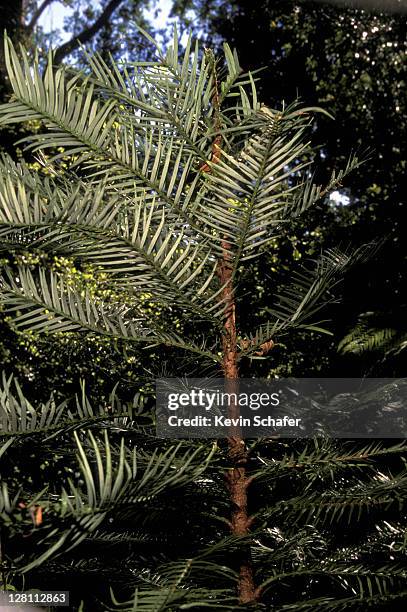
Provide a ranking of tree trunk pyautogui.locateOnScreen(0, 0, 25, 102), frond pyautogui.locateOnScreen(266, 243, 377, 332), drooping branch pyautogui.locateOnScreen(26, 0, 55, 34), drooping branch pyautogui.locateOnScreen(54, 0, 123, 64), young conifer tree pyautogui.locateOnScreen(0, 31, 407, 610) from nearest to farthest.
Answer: young conifer tree pyautogui.locateOnScreen(0, 31, 407, 610) → frond pyautogui.locateOnScreen(266, 243, 377, 332) → tree trunk pyautogui.locateOnScreen(0, 0, 25, 102) → drooping branch pyautogui.locateOnScreen(54, 0, 123, 64) → drooping branch pyautogui.locateOnScreen(26, 0, 55, 34)

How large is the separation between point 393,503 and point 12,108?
0.74 meters

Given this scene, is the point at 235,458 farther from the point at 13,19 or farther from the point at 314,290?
the point at 13,19

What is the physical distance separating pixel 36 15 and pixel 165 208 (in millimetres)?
4972

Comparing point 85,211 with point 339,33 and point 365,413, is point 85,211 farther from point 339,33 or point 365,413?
point 339,33

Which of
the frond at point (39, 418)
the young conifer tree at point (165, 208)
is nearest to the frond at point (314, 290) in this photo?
the young conifer tree at point (165, 208)

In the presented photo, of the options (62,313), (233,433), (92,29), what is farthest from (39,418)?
(92,29)

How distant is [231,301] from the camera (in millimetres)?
1097

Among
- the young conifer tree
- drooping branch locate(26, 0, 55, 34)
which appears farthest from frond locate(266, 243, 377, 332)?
drooping branch locate(26, 0, 55, 34)

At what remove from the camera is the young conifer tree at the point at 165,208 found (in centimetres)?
98

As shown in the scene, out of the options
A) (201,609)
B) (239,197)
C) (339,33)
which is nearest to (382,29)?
(339,33)

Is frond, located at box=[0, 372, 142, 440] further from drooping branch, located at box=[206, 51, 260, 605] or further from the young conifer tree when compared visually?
drooping branch, located at box=[206, 51, 260, 605]

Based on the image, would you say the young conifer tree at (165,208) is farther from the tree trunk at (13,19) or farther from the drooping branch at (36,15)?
the drooping branch at (36,15)

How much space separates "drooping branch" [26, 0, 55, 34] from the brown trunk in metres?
4.83

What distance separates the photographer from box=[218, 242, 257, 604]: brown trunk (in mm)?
1062
